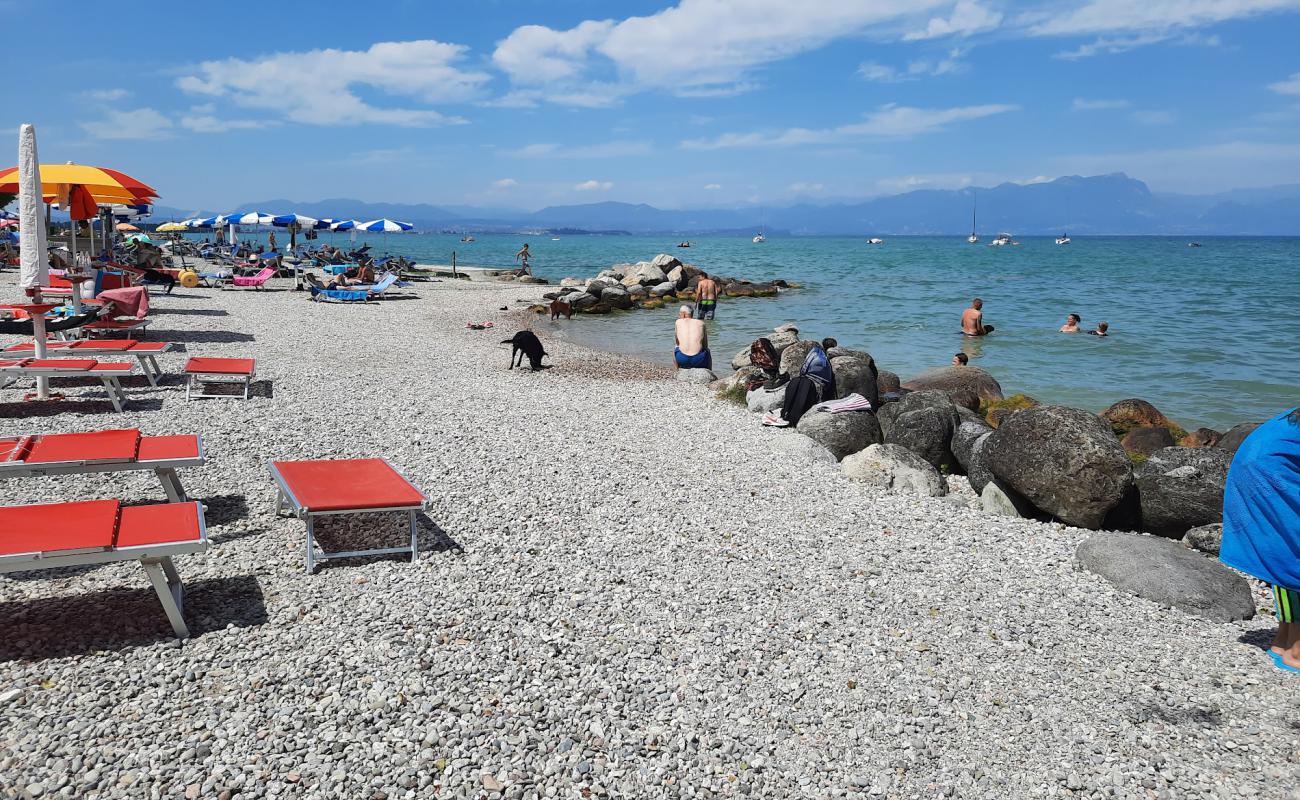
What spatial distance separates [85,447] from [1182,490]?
8899 millimetres

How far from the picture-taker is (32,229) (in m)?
8.83

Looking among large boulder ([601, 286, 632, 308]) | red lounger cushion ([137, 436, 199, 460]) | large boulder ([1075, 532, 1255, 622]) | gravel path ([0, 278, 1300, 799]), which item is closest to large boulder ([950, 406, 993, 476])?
gravel path ([0, 278, 1300, 799])

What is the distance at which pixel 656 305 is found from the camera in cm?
2947

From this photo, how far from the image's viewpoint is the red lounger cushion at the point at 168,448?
570 cm

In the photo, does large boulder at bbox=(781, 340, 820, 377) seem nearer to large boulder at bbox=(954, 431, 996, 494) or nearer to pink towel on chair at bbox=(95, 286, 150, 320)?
large boulder at bbox=(954, 431, 996, 494)

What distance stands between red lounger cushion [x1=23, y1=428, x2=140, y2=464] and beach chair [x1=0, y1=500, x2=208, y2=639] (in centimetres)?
102

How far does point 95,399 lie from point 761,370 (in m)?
8.75

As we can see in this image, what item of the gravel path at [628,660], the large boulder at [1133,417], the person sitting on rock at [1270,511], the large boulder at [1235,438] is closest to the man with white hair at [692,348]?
the large boulder at [1133,417]

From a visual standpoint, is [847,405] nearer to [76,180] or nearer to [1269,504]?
[1269,504]

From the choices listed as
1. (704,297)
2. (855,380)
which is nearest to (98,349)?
(855,380)

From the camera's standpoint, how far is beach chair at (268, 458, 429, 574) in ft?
16.9

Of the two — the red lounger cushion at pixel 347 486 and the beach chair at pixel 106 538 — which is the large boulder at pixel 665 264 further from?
the beach chair at pixel 106 538

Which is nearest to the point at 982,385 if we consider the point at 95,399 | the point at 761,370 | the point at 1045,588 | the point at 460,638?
the point at 761,370

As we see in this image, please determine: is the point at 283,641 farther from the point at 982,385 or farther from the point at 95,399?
the point at 982,385
